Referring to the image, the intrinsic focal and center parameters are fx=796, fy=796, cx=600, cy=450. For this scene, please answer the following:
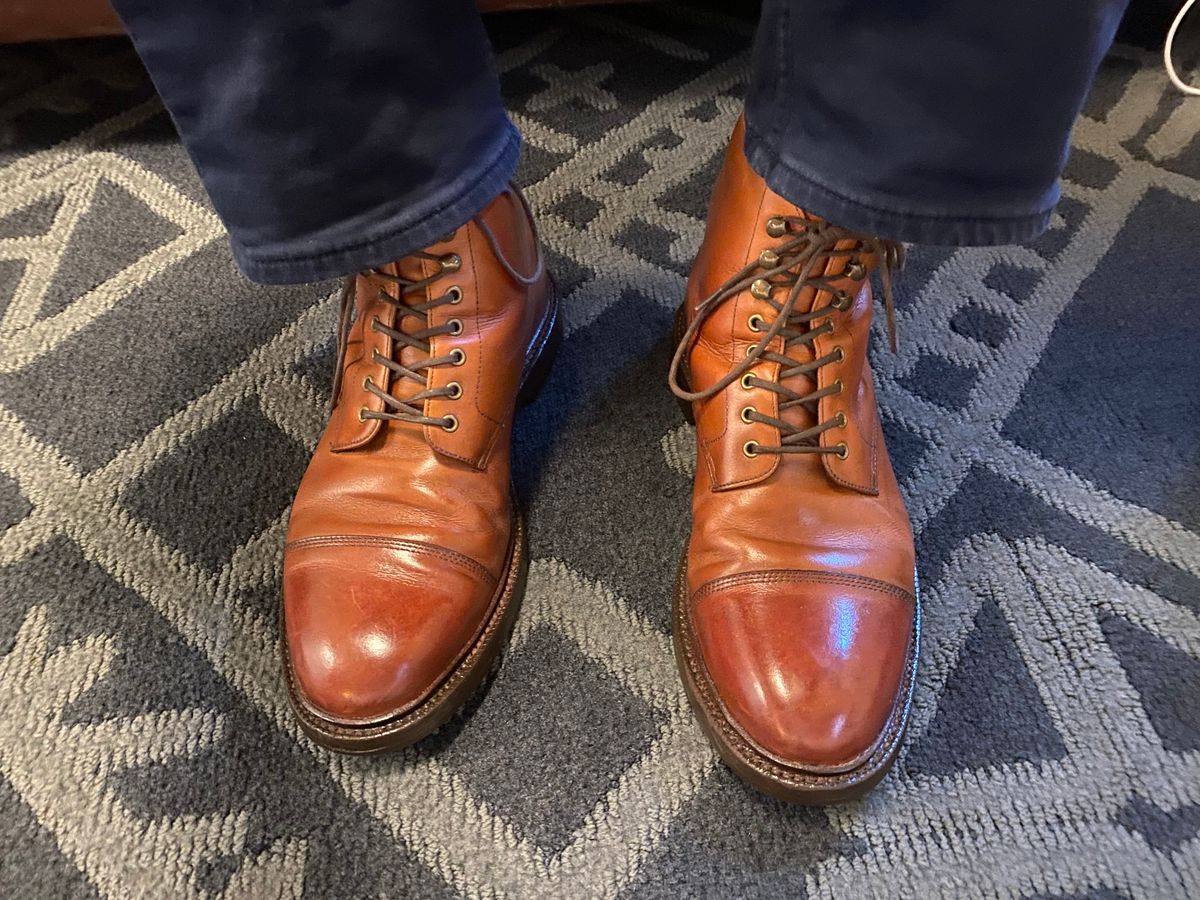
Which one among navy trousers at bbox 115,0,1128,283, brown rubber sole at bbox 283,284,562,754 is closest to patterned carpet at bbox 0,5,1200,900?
brown rubber sole at bbox 283,284,562,754

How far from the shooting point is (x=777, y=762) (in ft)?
1.56

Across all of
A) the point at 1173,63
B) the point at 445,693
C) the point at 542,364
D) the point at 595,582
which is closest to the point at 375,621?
the point at 445,693

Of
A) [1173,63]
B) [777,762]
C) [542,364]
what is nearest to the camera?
[777,762]

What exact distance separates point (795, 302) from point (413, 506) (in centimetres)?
30

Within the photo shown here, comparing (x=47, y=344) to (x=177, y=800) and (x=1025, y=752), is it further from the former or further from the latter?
(x=1025, y=752)

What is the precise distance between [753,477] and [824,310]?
13 centimetres

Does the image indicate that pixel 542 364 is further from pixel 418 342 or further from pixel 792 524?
pixel 792 524

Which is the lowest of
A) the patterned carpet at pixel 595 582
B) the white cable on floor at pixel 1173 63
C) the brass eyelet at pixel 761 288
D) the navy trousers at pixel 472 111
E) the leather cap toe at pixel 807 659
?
the patterned carpet at pixel 595 582

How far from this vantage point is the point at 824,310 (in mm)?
550

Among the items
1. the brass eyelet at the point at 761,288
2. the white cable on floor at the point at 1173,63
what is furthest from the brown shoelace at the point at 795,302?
the white cable on floor at the point at 1173,63

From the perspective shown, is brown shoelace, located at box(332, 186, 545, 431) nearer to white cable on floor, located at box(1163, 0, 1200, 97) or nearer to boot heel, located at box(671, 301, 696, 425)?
boot heel, located at box(671, 301, 696, 425)

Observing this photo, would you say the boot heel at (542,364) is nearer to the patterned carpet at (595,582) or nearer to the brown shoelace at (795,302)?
the patterned carpet at (595,582)

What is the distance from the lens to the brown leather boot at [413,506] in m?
0.50

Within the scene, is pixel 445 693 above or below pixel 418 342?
below
